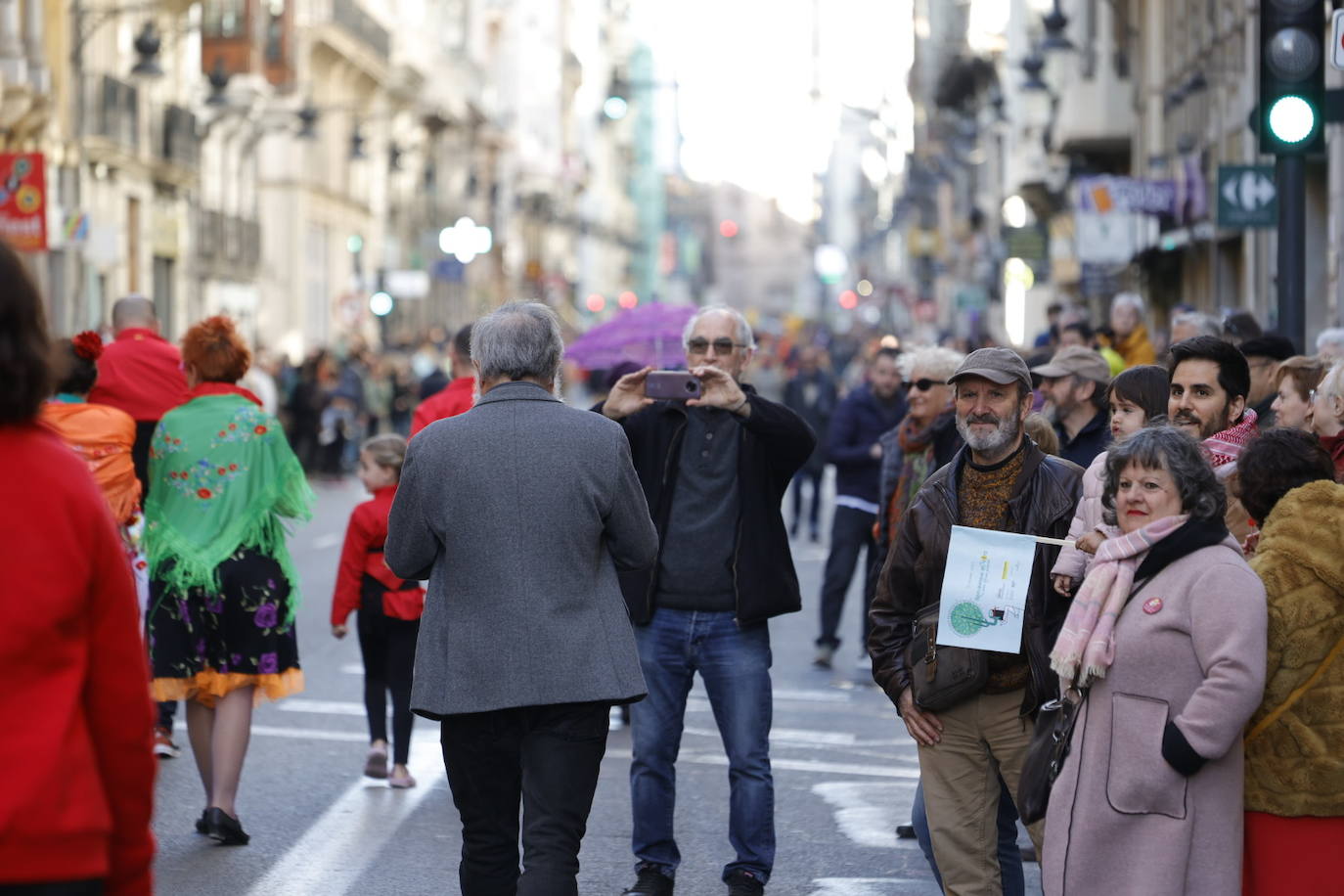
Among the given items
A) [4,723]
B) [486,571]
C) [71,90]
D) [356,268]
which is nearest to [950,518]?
[486,571]

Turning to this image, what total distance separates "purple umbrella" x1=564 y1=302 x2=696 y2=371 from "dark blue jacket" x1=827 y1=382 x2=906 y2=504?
123 cm

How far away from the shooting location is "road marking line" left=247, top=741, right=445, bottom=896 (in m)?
7.62

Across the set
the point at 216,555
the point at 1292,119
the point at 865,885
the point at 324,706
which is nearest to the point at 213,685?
the point at 216,555

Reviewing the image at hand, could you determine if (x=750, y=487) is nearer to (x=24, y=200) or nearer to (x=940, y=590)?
(x=940, y=590)

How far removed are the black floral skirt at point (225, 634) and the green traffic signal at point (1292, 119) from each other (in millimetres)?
5151

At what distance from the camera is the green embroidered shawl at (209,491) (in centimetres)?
848

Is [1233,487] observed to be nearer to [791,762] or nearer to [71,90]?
[791,762]

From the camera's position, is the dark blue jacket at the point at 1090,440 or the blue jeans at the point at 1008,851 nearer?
the blue jeans at the point at 1008,851

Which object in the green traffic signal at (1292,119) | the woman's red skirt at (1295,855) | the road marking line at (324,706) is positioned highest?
the green traffic signal at (1292,119)

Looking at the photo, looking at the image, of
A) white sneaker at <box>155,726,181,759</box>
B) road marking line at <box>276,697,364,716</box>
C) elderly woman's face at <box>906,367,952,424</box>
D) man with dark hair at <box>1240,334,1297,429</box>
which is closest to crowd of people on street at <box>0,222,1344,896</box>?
man with dark hair at <box>1240,334,1297,429</box>

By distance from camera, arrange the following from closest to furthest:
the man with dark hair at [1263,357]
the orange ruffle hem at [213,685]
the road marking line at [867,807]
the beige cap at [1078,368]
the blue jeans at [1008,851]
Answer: the blue jeans at [1008,851]
the orange ruffle hem at [213,685]
the road marking line at [867,807]
the beige cap at [1078,368]
the man with dark hair at [1263,357]

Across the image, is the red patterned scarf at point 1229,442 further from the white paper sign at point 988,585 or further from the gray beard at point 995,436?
the white paper sign at point 988,585

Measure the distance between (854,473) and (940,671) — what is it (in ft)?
25.5

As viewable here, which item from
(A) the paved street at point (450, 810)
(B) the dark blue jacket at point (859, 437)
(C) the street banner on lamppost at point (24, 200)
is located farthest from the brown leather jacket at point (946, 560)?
(C) the street banner on lamppost at point (24, 200)
